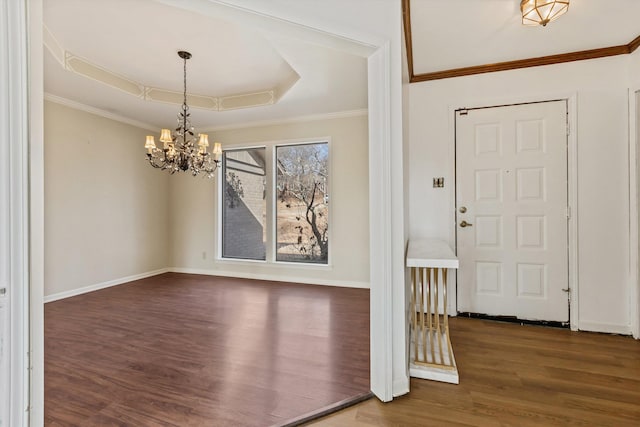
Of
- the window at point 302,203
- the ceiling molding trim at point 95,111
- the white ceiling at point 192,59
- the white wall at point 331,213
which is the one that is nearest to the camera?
the white ceiling at point 192,59

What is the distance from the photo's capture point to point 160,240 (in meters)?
5.11

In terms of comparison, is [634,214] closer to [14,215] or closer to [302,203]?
[302,203]

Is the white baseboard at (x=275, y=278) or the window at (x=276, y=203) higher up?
the window at (x=276, y=203)

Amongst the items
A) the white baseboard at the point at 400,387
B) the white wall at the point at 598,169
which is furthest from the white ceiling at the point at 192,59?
the white baseboard at the point at 400,387

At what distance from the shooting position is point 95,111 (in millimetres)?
4031

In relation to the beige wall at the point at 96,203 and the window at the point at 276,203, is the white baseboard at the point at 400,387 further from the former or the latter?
the beige wall at the point at 96,203

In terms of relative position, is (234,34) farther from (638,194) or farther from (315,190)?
(638,194)

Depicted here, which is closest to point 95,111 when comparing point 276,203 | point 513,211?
point 276,203

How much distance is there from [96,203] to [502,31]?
206 inches

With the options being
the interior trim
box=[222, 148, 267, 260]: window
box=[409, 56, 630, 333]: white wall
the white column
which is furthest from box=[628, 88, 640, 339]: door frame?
box=[222, 148, 267, 260]: window

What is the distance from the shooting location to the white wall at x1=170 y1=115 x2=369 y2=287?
4219 millimetres

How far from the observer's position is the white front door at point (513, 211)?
276cm

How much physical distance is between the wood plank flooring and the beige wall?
4.02m

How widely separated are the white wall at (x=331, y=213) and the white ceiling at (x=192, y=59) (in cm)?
39
